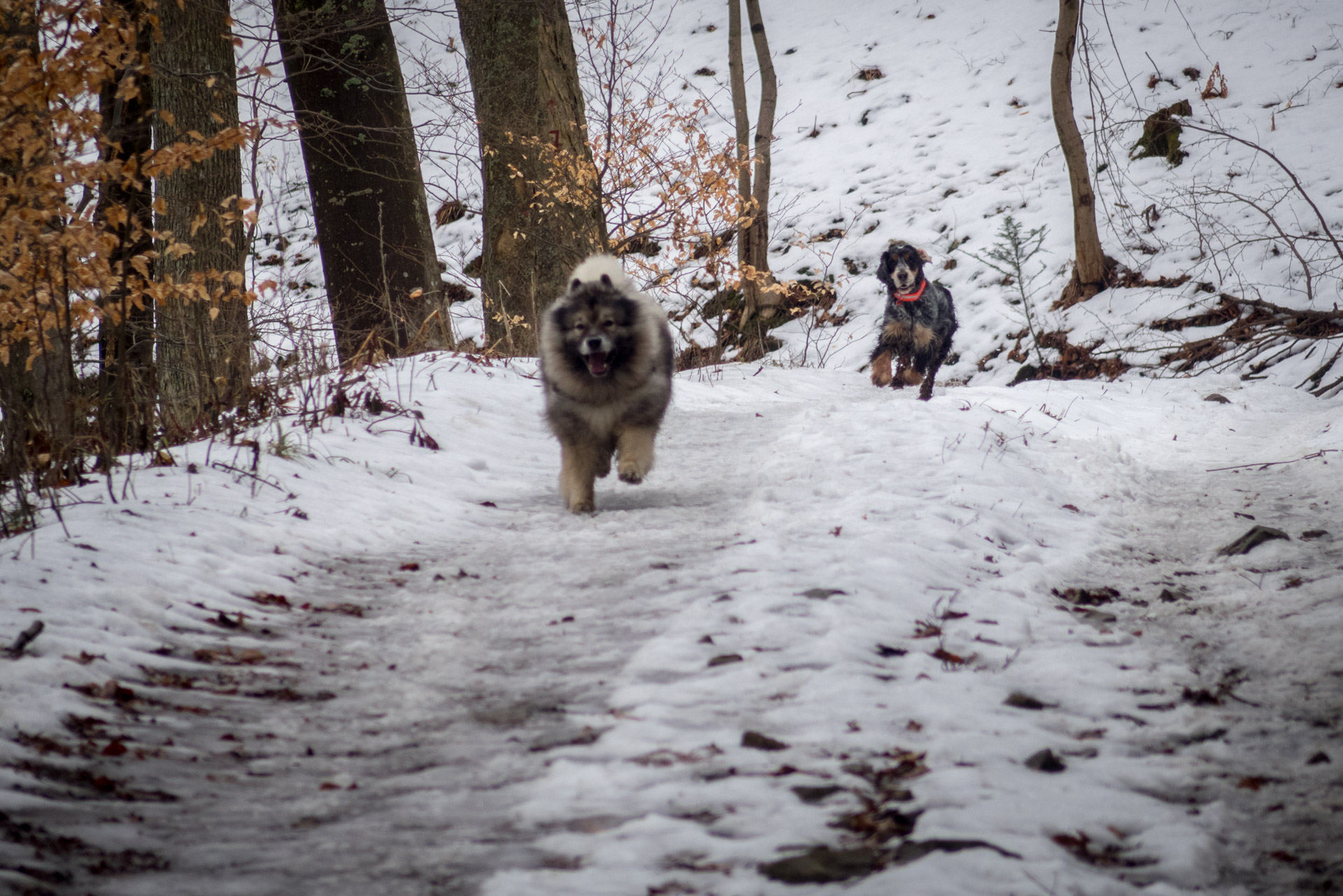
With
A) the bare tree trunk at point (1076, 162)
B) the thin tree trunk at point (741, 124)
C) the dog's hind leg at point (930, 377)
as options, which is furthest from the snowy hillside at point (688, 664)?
the thin tree trunk at point (741, 124)

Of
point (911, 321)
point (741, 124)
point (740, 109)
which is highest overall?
point (740, 109)

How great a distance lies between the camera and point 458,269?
18125 mm

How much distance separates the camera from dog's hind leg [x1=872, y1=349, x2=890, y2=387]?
11.4 m

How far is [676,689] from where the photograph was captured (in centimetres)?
268

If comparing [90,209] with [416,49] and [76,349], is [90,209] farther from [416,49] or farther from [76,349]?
[416,49]

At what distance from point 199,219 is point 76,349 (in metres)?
1.11

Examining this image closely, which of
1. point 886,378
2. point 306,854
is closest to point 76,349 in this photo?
point 306,854

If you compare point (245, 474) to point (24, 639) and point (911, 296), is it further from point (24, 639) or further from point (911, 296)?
point (911, 296)

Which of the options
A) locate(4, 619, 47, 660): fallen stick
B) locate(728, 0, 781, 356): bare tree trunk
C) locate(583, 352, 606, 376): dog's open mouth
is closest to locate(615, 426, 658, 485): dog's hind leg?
locate(583, 352, 606, 376): dog's open mouth

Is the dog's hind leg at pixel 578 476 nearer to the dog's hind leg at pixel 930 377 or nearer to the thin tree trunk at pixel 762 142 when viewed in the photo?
the dog's hind leg at pixel 930 377

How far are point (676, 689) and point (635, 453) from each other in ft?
9.84

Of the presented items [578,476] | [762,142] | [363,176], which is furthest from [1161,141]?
[578,476]

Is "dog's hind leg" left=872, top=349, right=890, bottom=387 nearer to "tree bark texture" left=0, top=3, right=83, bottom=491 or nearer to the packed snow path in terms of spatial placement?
the packed snow path

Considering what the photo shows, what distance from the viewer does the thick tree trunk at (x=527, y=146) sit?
365 inches
